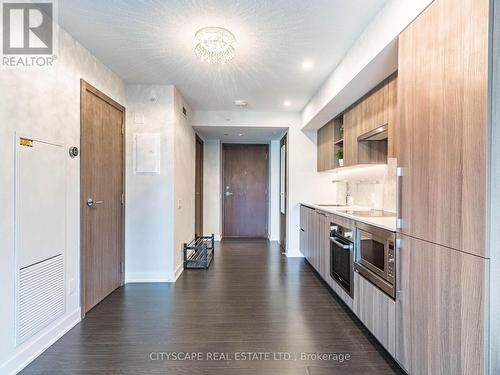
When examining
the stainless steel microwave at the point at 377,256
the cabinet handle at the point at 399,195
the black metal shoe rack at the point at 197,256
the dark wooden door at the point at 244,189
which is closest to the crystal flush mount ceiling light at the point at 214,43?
the cabinet handle at the point at 399,195

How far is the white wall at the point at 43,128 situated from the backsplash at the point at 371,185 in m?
3.00

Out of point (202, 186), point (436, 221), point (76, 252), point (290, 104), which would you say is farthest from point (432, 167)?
point (202, 186)

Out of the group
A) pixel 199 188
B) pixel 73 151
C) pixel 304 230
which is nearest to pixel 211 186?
pixel 199 188

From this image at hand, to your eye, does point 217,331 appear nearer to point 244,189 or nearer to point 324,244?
point 324,244

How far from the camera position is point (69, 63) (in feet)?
7.78

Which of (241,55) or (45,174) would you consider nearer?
(45,174)

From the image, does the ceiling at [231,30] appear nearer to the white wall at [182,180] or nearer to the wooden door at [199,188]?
the white wall at [182,180]

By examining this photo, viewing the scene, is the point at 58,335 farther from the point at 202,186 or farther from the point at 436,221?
the point at 202,186

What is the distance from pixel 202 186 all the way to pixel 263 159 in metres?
1.58

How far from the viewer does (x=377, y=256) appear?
2.02 m

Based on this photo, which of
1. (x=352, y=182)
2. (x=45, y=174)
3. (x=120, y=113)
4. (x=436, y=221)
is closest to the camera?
(x=436, y=221)

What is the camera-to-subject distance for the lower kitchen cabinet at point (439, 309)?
1.16 m

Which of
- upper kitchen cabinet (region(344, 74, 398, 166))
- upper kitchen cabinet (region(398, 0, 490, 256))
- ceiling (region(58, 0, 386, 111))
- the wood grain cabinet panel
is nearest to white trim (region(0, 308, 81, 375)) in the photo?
ceiling (region(58, 0, 386, 111))

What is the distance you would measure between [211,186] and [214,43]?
14.0 ft
